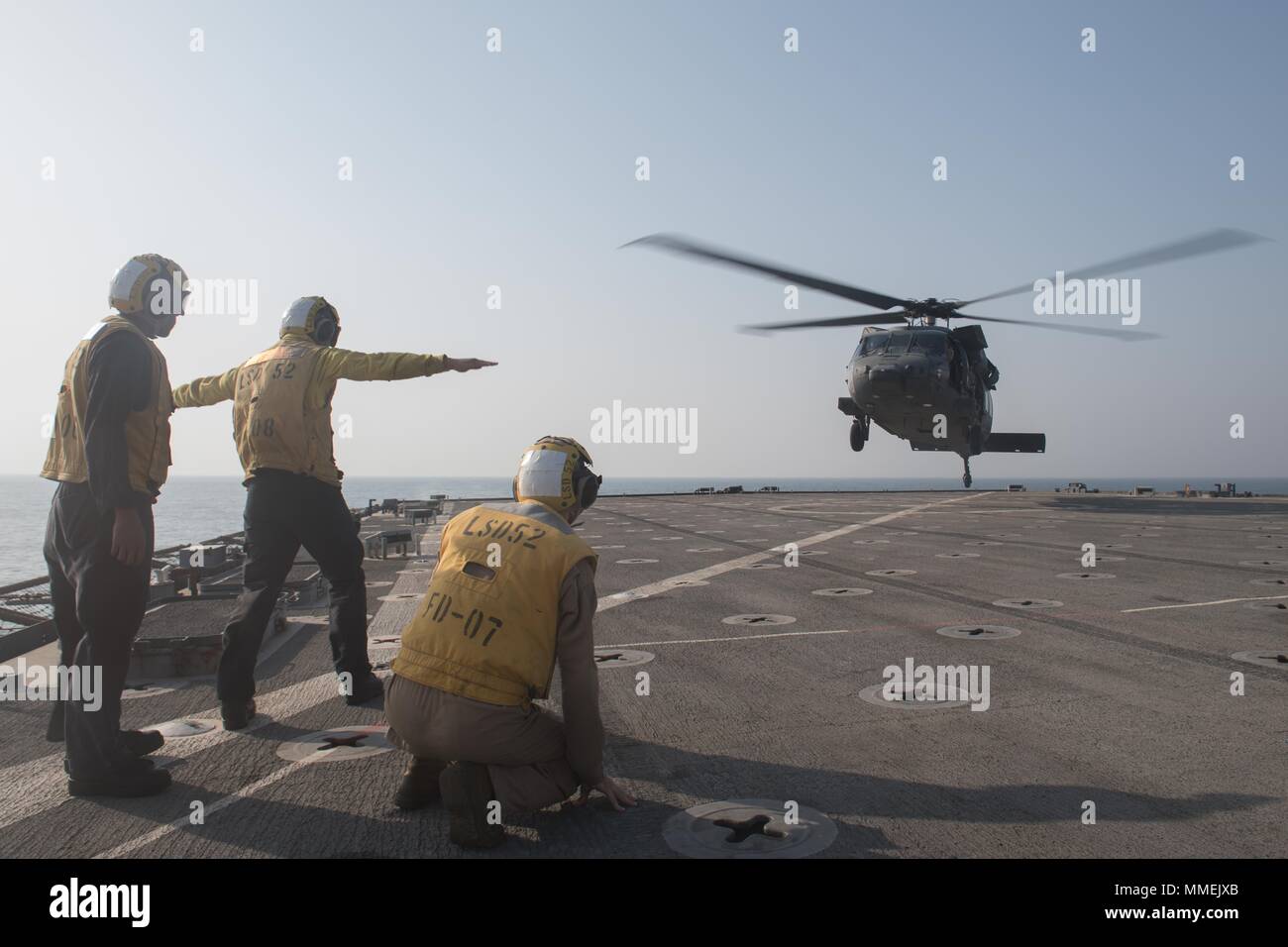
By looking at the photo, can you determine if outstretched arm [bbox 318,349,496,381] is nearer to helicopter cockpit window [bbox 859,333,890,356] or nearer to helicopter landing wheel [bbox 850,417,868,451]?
helicopter cockpit window [bbox 859,333,890,356]

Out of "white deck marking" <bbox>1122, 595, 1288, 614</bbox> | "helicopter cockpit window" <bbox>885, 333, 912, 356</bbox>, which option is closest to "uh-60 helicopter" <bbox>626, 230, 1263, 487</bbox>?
"helicopter cockpit window" <bbox>885, 333, 912, 356</bbox>

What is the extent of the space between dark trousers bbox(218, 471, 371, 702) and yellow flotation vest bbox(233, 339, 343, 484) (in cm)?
10

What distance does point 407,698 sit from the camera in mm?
3396

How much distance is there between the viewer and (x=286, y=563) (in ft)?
16.9

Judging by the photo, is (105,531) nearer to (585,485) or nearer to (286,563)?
(286,563)

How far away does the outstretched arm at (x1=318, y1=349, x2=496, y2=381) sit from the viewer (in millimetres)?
4648

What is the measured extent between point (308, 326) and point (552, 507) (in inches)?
107

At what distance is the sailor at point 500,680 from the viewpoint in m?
3.28

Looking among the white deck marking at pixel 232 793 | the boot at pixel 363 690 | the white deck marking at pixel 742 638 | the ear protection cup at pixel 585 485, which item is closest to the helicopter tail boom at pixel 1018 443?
the white deck marking at pixel 232 793

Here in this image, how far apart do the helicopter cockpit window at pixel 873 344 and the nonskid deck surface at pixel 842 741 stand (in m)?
15.7

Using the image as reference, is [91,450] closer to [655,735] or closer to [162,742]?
[162,742]

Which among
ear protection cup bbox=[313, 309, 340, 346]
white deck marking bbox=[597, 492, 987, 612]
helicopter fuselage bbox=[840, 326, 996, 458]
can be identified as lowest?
white deck marking bbox=[597, 492, 987, 612]

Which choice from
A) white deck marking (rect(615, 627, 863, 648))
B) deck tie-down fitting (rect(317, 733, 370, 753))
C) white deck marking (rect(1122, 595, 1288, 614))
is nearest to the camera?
deck tie-down fitting (rect(317, 733, 370, 753))
